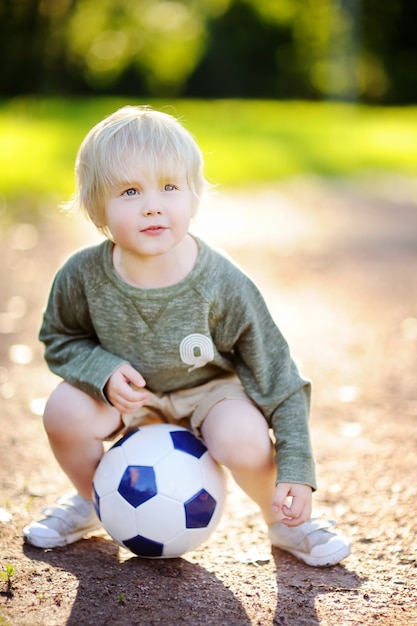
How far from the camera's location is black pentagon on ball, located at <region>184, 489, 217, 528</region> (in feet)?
8.14

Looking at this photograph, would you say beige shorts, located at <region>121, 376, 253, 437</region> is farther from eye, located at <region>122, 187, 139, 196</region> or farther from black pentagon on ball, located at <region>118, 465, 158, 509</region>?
eye, located at <region>122, 187, 139, 196</region>

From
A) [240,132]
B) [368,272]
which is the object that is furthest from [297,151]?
[368,272]

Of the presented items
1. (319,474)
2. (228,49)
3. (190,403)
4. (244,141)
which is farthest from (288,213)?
(228,49)

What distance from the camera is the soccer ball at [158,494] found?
247cm

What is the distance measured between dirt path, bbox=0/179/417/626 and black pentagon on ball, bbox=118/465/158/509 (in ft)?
0.69

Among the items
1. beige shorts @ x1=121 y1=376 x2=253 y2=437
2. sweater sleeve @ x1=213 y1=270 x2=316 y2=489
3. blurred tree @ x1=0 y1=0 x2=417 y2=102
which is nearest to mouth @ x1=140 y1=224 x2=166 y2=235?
sweater sleeve @ x1=213 y1=270 x2=316 y2=489

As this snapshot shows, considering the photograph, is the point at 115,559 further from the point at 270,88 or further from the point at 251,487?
the point at 270,88

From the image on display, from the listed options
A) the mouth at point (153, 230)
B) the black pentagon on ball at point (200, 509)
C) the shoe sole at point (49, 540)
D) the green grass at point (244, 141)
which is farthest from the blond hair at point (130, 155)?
the green grass at point (244, 141)

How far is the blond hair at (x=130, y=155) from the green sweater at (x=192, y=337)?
0.21m

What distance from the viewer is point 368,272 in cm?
653

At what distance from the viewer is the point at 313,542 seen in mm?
2637

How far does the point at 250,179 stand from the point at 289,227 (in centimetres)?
334

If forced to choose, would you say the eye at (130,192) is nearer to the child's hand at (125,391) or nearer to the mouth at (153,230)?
the mouth at (153,230)

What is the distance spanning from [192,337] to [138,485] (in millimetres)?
452
